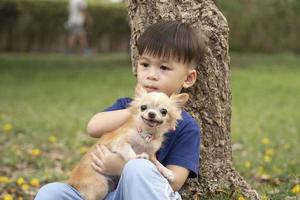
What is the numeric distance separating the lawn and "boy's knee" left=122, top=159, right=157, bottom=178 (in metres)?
1.37

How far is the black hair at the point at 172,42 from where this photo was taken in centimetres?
363

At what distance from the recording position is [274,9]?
21.4 m

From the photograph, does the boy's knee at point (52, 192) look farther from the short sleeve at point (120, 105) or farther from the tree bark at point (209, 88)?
the tree bark at point (209, 88)

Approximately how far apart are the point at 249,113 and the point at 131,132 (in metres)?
7.19

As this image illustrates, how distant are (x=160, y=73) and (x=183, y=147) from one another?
0.44 metres

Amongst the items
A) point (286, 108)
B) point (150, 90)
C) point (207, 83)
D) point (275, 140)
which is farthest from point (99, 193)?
point (286, 108)

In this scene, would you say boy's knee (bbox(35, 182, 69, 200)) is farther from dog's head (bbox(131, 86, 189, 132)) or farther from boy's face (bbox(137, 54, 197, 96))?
boy's face (bbox(137, 54, 197, 96))

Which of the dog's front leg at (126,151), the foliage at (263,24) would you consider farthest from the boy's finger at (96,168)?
the foliage at (263,24)

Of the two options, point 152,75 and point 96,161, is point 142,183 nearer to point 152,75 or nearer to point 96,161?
point 96,161

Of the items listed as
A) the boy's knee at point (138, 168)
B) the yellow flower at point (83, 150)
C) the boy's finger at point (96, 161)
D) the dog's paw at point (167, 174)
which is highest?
the boy's knee at point (138, 168)

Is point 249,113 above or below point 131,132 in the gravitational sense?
below

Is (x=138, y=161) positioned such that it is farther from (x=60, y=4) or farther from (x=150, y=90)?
(x=60, y=4)

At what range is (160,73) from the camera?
3.62 m

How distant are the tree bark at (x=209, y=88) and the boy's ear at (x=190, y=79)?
0.13 metres
